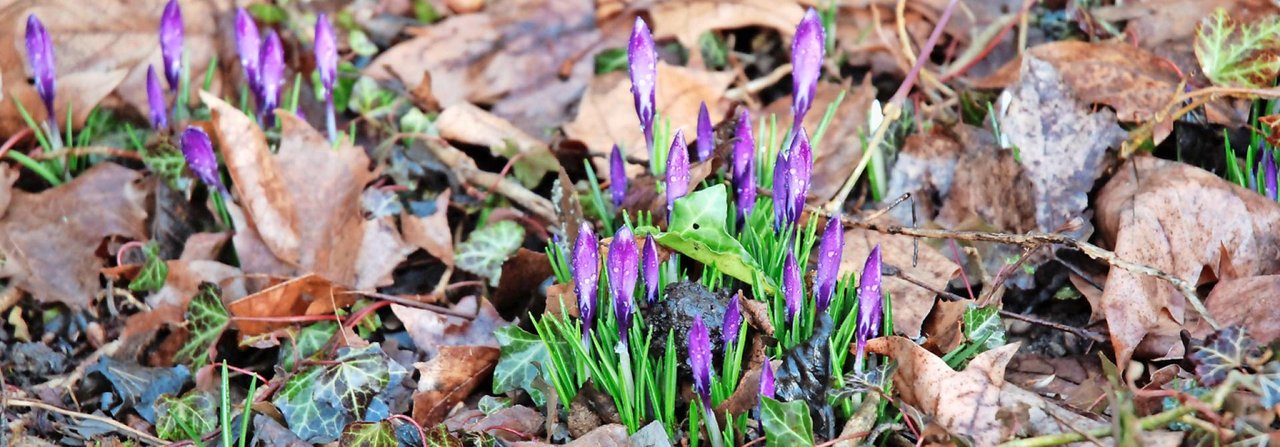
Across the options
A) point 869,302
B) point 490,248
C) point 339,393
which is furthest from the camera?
point 490,248

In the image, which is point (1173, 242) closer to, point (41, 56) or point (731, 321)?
point (731, 321)

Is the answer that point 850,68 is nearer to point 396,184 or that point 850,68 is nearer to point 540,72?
point 540,72

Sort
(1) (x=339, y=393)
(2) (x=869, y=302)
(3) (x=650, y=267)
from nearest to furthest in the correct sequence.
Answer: (2) (x=869, y=302)
(3) (x=650, y=267)
(1) (x=339, y=393)

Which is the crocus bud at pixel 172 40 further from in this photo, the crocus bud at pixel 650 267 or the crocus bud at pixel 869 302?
the crocus bud at pixel 869 302

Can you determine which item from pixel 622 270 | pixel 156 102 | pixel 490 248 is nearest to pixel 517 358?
pixel 622 270

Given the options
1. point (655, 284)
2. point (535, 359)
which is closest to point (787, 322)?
point (655, 284)

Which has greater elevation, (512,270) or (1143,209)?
(1143,209)

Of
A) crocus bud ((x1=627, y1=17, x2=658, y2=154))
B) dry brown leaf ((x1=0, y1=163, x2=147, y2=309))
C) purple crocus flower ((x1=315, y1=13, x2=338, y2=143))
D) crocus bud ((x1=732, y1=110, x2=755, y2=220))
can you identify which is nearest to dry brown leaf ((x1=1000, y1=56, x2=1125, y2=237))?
crocus bud ((x1=732, y1=110, x2=755, y2=220))
